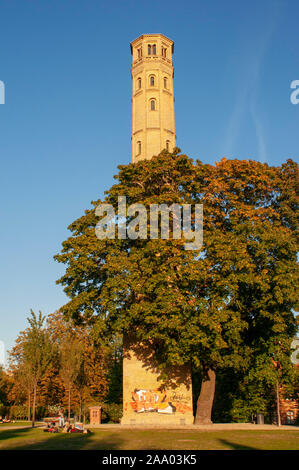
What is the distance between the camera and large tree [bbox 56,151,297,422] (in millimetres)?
24625

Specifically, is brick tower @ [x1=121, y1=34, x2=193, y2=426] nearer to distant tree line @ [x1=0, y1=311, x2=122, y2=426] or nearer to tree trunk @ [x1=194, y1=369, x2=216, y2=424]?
tree trunk @ [x1=194, y1=369, x2=216, y2=424]

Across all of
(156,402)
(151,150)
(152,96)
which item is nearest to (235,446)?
(156,402)

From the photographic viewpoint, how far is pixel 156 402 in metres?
28.4

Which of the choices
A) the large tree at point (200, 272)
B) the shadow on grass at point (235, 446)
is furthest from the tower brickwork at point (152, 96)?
the shadow on grass at point (235, 446)

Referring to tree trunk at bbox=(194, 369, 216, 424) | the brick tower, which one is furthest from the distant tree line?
tree trunk at bbox=(194, 369, 216, 424)

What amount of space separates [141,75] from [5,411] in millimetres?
35523

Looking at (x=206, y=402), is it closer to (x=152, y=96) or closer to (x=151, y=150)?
(x=151, y=150)

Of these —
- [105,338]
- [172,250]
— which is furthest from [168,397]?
[172,250]

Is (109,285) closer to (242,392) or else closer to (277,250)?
(277,250)

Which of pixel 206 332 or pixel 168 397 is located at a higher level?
pixel 206 332

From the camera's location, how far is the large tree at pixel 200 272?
24.6 m

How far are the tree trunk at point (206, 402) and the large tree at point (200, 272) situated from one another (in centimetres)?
6

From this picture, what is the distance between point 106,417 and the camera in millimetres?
37312

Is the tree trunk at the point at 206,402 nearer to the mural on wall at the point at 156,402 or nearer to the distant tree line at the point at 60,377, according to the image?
the mural on wall at the point at 156,402
